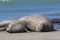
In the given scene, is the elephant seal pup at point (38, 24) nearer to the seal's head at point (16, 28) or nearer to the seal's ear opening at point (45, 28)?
the seal's ear opening at point (45, 28)

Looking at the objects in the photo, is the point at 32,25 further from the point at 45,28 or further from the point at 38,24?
the point at 45,28

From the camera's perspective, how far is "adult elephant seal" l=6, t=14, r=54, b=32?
24.3 ft

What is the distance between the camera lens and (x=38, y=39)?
6.16m

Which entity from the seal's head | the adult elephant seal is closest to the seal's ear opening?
the adult elephant seal

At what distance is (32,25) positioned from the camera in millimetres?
7559

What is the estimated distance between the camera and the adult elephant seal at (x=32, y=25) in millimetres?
7402

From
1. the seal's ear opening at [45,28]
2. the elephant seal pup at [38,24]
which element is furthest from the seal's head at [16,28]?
the seal's ear opening at [45,28]

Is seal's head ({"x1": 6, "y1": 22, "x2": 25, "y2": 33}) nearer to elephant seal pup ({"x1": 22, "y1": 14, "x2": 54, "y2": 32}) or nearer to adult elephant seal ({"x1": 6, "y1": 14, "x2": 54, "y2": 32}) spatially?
adult elephant seal ({"x1": 6, "y1": 14, "x2": 54, "y2": 32})

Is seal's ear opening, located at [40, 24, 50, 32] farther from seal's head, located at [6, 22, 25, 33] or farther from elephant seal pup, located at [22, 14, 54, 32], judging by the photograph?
seal's head, located at [6, 22, 25, 33]

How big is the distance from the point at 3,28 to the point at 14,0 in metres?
17.0

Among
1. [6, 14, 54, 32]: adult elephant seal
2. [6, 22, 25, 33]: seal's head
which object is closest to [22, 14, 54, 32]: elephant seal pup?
[6, 14, 54, 32]: adult elephant seal

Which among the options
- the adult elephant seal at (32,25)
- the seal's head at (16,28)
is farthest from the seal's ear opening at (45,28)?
the seal's head at (16,28)

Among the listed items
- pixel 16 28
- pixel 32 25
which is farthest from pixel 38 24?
pixel 16 28

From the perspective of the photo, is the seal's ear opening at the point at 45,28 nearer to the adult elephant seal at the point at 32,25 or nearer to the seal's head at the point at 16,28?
the adult elephant seal at the point at 32,25
